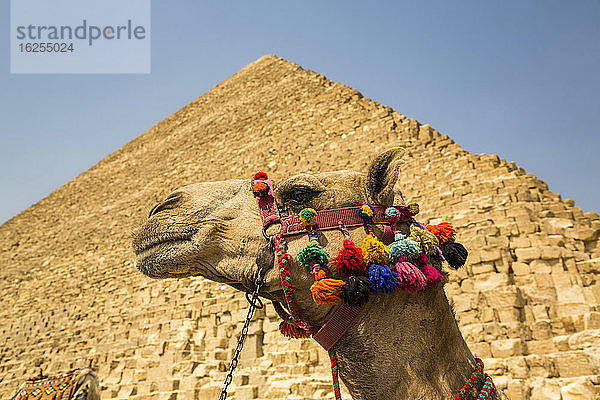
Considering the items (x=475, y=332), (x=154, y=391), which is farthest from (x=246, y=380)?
(x=475, y=332)

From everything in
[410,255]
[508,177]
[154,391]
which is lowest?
[154,391]

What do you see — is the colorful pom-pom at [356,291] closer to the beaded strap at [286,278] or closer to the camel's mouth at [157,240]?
the beaded strap at [286,278]

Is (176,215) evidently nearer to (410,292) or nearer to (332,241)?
(332,241)

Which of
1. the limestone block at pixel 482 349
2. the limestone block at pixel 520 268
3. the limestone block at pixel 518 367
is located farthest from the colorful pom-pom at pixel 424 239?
the limestone block at pixel 520 268

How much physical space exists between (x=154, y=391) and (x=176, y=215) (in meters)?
7.71

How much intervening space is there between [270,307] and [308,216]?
308 inches

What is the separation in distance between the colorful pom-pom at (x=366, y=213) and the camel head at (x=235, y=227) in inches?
1.9

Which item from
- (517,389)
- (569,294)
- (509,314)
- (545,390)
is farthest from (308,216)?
(569,294)

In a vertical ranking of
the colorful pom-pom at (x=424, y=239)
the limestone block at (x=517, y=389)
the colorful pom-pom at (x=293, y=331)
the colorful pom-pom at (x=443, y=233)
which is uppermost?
the colorful pom-pom at (x=443, y=233)

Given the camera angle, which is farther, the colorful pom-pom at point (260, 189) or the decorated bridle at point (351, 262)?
the colorful pom-pom at point (260, 189)

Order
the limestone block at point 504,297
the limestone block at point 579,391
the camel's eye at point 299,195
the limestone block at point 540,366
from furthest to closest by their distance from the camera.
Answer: the limestone block at point 504,297, the limestone block at point 540,366, the limestone block at point 579,391, the camel's eye at point 299,195

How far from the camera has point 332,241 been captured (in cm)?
149

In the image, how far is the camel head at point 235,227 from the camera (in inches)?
58.7

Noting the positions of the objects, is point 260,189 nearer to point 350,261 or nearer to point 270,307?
point 350,261
